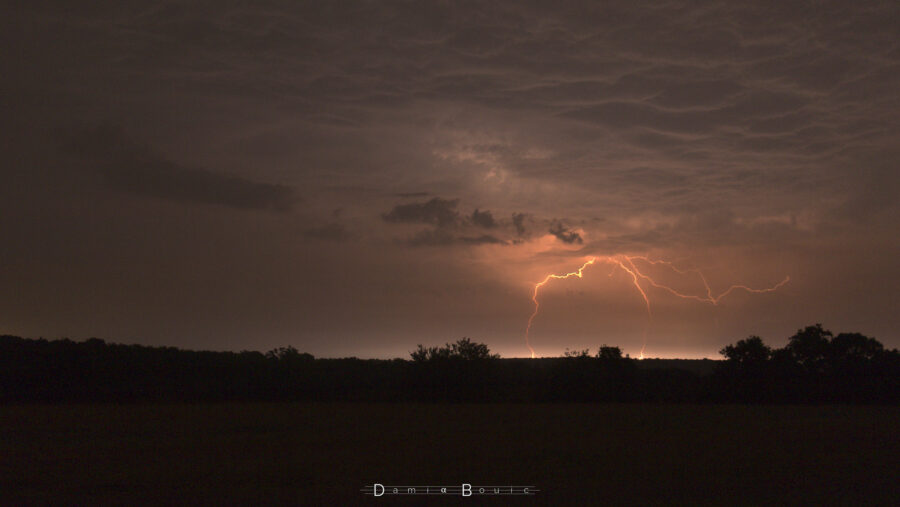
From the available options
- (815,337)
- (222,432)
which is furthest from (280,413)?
(815,337)

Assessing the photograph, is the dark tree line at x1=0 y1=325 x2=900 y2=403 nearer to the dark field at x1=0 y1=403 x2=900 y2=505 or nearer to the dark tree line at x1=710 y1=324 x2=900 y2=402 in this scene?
the dark tree line at x1=710 y1=324 x2=900 y2=402

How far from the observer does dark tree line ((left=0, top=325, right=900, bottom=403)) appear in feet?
141

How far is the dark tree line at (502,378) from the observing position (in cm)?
4312

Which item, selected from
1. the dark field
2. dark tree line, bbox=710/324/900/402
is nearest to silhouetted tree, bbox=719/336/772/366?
dark tree line, bbox=710/324/900/402

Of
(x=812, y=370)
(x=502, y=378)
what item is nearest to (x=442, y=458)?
(x=502, y=378)

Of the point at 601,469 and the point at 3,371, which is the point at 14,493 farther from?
the point at 3,371

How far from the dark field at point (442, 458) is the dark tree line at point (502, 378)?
15.4m

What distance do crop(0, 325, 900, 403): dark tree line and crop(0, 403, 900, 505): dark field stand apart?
50.7 ft

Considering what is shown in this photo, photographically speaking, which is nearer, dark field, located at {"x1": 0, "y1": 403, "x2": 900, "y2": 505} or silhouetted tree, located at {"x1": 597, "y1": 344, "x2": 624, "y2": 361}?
dark field, located at {"x1": 0, "y1": 403, "x2": 900, "y2": 505}

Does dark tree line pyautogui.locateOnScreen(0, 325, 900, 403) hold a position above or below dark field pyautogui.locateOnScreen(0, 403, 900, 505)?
above

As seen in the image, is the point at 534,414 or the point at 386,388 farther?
the point at 386,388

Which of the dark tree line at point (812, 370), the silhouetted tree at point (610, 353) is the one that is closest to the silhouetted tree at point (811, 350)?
the dark tree line at point (812, 370)

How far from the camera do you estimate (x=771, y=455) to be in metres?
17.1

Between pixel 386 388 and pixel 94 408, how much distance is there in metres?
19.0
